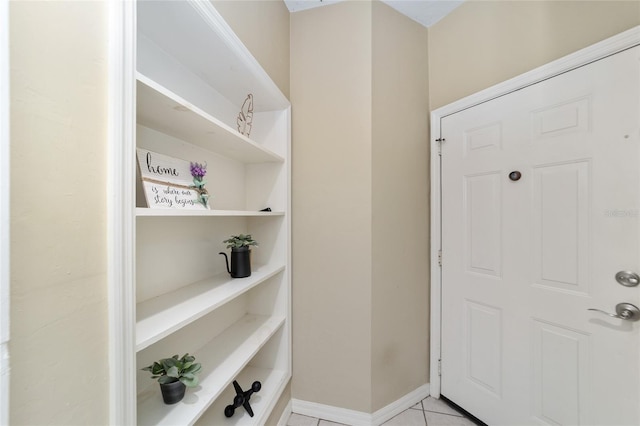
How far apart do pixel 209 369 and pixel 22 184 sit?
3.12ft

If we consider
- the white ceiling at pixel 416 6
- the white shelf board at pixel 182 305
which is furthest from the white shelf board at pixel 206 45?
the white shelf board at pixel 182 305

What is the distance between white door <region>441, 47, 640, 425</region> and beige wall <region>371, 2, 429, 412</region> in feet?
0.59

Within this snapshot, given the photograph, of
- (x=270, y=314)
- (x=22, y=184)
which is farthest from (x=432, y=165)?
(x=22, y=184)

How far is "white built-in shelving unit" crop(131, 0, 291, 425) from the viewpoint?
827 millimetres

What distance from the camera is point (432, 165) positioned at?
1725mm

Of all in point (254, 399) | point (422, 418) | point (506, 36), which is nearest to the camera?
point (254, 399)

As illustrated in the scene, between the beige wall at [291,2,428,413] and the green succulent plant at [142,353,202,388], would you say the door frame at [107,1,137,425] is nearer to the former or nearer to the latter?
the green succulent plant at [142,353,202,388]

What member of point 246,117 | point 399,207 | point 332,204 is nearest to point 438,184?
point 399,207

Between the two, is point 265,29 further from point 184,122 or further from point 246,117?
point 184,122

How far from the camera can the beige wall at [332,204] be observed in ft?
4.92

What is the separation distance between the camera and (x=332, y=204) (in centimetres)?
155

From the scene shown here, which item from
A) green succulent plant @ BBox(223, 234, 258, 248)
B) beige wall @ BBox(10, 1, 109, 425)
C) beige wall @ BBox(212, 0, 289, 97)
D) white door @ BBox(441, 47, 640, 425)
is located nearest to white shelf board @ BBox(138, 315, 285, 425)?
beige wall @ BBox(10, 1, 109, 425)

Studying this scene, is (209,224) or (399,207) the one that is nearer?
(209,224)

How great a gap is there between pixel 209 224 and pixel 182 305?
1.53 ft
